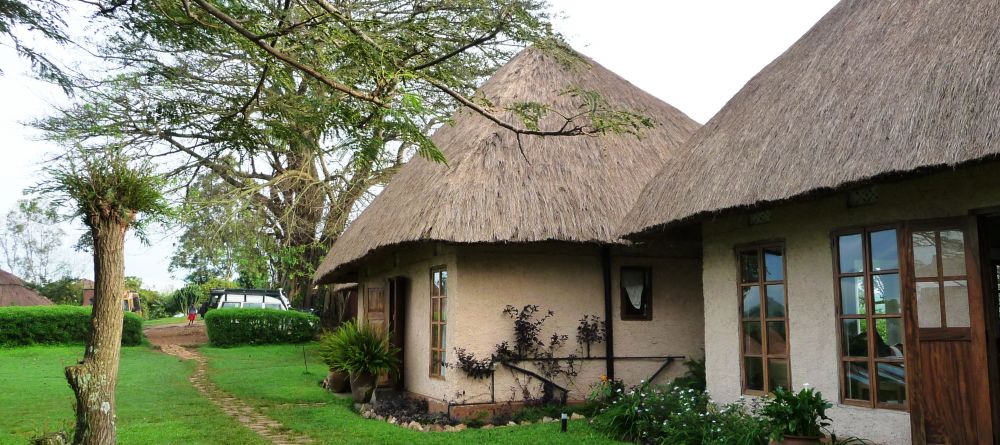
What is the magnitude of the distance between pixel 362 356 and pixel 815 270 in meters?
6.21

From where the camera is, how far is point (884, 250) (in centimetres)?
639

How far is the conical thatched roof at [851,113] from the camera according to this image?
5598 millimetres

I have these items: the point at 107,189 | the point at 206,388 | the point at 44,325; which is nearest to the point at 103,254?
the point at 107,189

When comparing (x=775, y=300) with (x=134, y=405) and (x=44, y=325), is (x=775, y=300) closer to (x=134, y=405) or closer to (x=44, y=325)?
(x=134, y=405)

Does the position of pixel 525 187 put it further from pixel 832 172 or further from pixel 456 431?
pixel 832 172

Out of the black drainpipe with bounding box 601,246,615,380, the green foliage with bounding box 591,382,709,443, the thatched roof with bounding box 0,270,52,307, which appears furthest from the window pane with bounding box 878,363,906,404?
the thatched roof with bounding box 0,270,52,307

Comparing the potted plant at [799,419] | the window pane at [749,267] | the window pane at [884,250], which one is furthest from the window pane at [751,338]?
the potted plant at [799,419]

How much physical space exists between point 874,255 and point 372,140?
4.40 metres

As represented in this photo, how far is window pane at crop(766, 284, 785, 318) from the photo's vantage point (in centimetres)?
741

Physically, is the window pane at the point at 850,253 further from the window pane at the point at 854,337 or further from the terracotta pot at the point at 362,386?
the terracotta pot at the point at 362,386

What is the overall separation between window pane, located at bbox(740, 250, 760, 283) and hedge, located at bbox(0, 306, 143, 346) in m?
16.9

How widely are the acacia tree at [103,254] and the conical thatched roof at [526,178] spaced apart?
142 inches

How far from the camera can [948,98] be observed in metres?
5.72

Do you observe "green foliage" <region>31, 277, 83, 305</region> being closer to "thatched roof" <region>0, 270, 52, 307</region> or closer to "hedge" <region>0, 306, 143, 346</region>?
"thatched roof" <region>0, 270, 52, 307</region>
